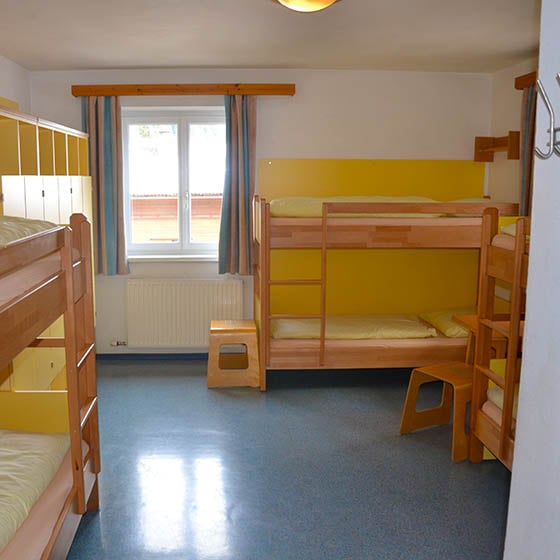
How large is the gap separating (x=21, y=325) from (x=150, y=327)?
3.67 meters

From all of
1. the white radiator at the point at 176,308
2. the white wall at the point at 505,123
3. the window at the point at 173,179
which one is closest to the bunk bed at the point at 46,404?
the white radiator at the point at 176,308

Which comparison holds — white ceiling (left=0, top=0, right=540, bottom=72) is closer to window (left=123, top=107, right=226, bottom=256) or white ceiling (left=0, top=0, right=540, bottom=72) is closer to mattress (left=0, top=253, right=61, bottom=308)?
window (left=123, top=107, right=226, bottom=256)

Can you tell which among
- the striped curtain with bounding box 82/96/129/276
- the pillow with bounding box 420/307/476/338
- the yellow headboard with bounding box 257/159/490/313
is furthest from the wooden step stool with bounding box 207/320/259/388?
the pillow with bounding box 420/307/476/338

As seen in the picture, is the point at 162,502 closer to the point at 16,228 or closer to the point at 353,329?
the point at 16,228

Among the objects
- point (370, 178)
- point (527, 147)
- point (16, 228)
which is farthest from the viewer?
point (370, 178)

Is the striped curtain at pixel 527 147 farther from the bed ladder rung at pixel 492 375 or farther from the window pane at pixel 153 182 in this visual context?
the window pane at pixel 153 182

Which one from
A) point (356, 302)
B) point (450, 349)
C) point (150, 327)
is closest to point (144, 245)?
point (150, 327)

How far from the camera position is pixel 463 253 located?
5.76 metres

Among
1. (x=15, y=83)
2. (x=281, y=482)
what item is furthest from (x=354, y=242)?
(x=15, y=83)

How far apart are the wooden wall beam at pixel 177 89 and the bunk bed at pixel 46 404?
2.68m

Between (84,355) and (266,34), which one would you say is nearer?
(84,355)

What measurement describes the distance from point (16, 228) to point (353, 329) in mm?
3078

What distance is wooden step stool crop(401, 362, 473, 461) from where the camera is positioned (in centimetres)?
354

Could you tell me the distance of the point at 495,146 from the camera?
5.34 m
